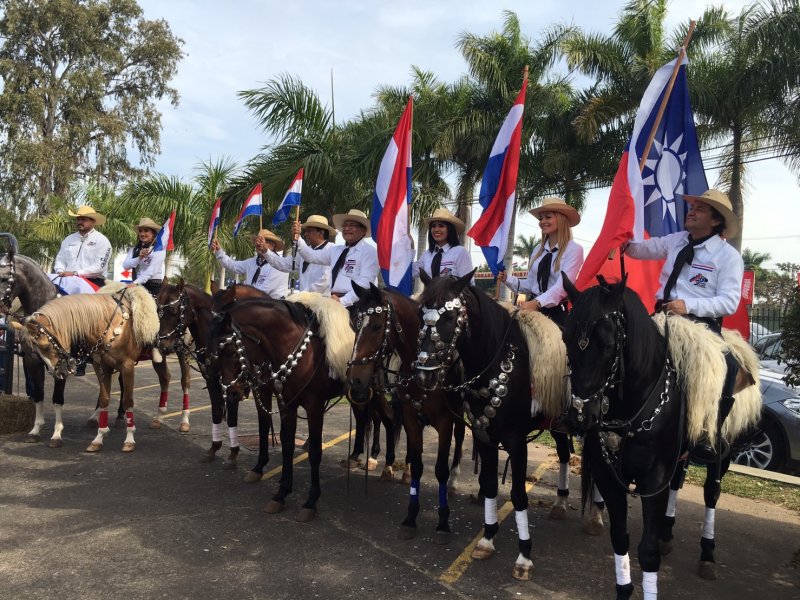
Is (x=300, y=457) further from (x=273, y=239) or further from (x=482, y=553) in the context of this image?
(x=273, y=239)

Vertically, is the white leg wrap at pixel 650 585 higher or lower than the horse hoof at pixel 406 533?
higher

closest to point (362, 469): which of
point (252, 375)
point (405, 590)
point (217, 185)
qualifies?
point (252, 375)

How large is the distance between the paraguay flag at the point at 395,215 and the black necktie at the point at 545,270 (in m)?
1.54

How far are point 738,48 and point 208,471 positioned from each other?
1774cm

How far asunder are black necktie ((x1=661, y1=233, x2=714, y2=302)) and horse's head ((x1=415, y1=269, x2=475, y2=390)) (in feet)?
5.19

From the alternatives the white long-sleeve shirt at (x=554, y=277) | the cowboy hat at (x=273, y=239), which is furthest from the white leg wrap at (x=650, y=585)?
the cowboy hat at (x=273, y=239)

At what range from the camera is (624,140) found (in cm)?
1925

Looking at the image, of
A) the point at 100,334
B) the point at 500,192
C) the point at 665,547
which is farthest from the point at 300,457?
the point at 665,547

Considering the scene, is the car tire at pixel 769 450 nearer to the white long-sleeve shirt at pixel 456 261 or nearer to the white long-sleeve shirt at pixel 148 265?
the white long-sleeve shirt at pixel 456 261

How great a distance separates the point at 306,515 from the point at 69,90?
33.0 meters

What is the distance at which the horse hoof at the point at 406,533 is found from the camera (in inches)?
202

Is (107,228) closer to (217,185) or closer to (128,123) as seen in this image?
(217,185)

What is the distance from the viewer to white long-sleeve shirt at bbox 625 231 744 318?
409cm

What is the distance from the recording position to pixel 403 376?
4.98 meters
